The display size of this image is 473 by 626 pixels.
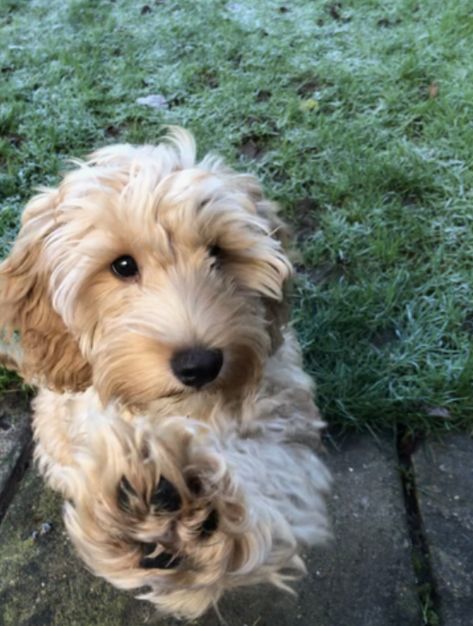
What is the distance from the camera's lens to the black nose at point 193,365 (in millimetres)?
1789

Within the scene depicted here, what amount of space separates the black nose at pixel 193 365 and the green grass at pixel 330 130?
40.4 inches

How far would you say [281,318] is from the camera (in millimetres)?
2209

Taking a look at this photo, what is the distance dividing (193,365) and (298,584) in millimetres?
876

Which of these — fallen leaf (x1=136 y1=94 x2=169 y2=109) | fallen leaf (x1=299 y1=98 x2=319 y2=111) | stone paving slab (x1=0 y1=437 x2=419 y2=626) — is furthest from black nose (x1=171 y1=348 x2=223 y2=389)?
fallen leaf (x1=136 y1=94 x2=169 y2=109)

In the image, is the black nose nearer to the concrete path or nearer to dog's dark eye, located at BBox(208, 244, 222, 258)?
dog's dark eye, located at BBox(208, 244, 222, 258)

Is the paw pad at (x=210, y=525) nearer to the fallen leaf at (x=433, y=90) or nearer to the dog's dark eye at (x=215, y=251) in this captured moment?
the dog's dark eye at (x=215, y=251)

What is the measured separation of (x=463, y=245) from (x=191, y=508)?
212 cm

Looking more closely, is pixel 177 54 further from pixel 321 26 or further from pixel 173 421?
pixel 173 421

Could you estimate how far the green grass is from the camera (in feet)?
9.72

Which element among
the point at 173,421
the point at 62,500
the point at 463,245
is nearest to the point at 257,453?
the point at 173,421

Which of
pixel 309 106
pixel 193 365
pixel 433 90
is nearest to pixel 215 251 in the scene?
pixel 193 365

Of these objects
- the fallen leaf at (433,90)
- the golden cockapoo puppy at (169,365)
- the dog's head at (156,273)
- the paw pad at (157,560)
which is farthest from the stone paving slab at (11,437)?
the fallen leaf at (433,90)

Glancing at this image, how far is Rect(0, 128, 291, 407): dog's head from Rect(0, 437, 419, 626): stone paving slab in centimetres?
65

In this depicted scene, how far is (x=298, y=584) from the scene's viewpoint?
224 cm
